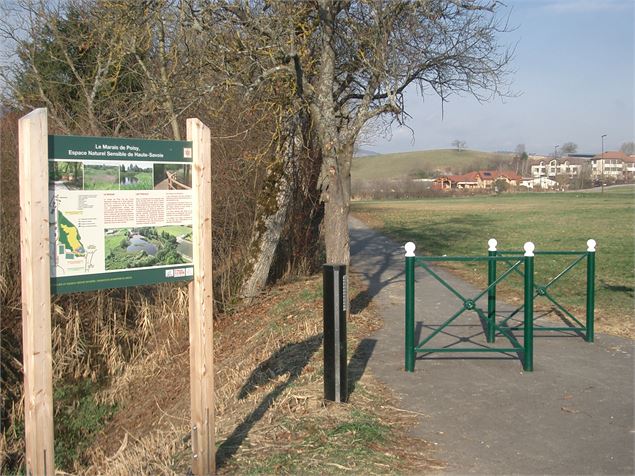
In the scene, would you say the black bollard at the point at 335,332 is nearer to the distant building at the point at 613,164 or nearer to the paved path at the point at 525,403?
the paved path at the point at 525,403

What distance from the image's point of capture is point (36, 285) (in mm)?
4125

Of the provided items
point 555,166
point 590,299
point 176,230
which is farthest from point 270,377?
point 555,166

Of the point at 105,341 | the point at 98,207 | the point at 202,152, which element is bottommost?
the point at 105,341

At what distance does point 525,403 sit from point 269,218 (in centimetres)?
761

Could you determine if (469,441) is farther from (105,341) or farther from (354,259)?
(354,259)

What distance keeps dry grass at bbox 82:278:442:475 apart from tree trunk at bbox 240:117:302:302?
270cm

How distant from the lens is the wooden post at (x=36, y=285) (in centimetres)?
405

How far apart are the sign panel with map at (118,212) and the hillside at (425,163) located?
414 feet

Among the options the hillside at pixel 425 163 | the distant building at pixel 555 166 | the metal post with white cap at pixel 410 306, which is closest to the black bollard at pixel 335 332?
the metal post with white cap at pixel 410 306

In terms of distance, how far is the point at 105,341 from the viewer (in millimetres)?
11789

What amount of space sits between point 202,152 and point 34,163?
119 cm

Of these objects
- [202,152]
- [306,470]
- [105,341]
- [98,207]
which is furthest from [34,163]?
[105,341]

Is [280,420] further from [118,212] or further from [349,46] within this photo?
A: [349,46]

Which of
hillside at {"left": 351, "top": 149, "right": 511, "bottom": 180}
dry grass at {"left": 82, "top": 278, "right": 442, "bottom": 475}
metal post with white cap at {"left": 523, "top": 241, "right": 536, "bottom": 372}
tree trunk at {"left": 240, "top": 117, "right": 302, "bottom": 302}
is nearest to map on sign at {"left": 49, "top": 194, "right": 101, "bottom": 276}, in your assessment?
dry grass at {"left": 82, "top": 278, "right": 442, "bottom": 475}
